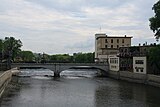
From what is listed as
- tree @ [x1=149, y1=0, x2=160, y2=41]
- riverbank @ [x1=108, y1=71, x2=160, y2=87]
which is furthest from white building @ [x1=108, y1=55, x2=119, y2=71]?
tree @ [x1=149, y1=0, x2=160, y2=41]

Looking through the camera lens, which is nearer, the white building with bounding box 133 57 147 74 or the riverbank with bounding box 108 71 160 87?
the riverbank with bounding box 108 71 160 87

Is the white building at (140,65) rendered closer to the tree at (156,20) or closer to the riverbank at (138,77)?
the riverbank at (138,77)

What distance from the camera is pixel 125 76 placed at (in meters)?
89.4

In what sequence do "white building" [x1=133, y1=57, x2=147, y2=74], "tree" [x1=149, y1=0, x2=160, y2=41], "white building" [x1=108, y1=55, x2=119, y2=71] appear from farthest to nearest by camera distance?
"white building" [x1=108, y1=55, x2=119, y2=71] < "white building" [x1=133, y1=57, x2=147, y2=74] < "tree" [x1=149, y1=0, x2=160, y2=41]

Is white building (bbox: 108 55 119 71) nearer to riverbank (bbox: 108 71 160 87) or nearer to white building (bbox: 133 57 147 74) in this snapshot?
riverbank (bbox: 108 71 160 87)

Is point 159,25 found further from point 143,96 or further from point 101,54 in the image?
point 101,54

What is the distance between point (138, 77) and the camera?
79.0 m

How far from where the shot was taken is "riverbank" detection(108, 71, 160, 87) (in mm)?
67875

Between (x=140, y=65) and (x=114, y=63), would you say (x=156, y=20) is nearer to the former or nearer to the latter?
(x=140, y=65)

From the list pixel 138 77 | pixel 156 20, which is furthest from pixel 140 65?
pixel 156 20

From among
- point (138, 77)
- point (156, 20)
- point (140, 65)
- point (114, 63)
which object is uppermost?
point (156, 20)

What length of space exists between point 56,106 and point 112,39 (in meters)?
110

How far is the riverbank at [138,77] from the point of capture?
67.9 metres

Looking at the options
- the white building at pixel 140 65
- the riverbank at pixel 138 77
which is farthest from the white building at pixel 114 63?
the white building at pixel 140 65
